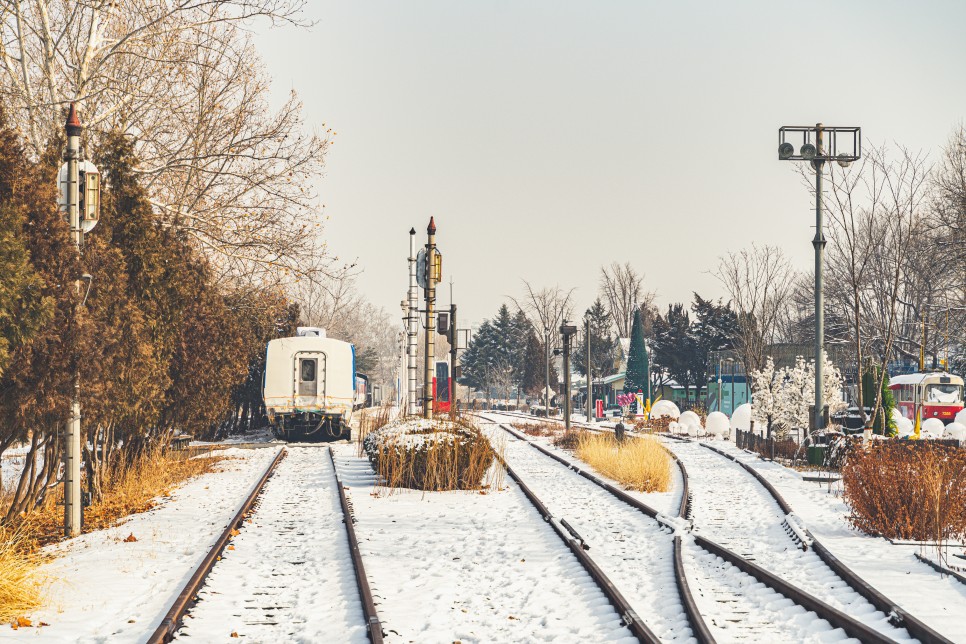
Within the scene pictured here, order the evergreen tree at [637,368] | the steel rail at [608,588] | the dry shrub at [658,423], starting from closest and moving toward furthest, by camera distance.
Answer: the steel rail at [608,588]
the dry shrub at [658,423]
the evergreen tree at [637,368]

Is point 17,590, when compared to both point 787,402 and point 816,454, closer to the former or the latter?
point 816,454

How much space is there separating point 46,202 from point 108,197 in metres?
3.40

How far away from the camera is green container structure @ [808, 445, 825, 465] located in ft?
71.1

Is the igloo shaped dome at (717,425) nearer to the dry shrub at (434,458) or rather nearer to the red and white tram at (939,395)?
the red and white tram at (939,395)

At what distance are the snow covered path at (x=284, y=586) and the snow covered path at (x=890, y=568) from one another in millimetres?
4408

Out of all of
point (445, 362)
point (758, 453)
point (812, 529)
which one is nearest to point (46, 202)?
point (812, 529)

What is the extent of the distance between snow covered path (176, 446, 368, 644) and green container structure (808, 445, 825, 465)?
38.7 ft

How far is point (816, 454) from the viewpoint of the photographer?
2177 cm

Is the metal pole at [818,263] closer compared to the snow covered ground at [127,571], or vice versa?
the snow covered ground at [127,571]

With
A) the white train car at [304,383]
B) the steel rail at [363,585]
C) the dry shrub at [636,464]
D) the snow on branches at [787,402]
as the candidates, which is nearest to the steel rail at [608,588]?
the steel rail at [363,585]

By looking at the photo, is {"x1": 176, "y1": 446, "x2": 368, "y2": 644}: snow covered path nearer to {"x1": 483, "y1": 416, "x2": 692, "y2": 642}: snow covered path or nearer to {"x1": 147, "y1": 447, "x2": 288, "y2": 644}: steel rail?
{"x1": 147, "y1": 447, "x2": 288, "y2": 644}: steel rail

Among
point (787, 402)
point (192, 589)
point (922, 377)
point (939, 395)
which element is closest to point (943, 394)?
point (939, 395)

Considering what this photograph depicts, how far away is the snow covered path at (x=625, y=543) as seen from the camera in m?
7.88

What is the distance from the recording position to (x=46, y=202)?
433 inches
